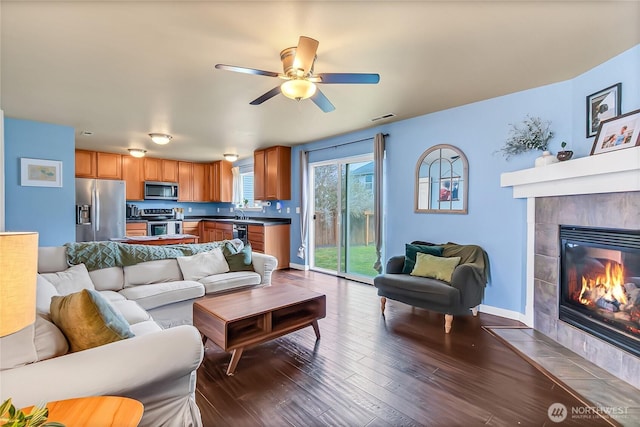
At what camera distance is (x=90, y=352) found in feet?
4.10

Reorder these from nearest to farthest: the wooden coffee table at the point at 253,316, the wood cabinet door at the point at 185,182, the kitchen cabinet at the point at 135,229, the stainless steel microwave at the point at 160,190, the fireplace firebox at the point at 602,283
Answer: the fireplace firebox at the point at 602,283 → the wooden coffee table at the point at 253,316 → the kitchen cabinet at the point at 135,229 → the stainless steel microwave at the point at 160,190 → the wood cabinet door at the point at 185,182

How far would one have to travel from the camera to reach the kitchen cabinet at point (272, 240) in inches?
224

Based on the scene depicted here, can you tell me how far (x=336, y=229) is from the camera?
521cm

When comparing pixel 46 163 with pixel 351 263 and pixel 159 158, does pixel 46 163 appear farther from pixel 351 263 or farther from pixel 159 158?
pixel 351 263

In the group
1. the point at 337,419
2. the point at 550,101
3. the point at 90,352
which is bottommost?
the point at 337,419

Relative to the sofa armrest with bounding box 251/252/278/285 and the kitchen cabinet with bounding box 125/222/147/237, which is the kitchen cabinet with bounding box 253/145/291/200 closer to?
the sofa armrest with bounding box 251/252/278/285

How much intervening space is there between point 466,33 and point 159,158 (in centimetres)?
699

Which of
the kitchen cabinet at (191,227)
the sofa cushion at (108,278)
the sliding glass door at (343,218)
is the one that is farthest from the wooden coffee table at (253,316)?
the kitchen cabinet at (191,227)

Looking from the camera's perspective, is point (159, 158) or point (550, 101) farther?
point (159, 158)

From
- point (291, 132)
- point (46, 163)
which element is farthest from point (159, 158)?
point (291, 132)

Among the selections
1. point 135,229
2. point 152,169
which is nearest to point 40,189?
point 135,229

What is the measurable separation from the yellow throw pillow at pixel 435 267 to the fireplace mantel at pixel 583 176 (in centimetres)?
98

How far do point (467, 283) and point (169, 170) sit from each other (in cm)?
697

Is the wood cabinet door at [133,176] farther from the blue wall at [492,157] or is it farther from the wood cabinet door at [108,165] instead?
the blue wall at [492,157]
